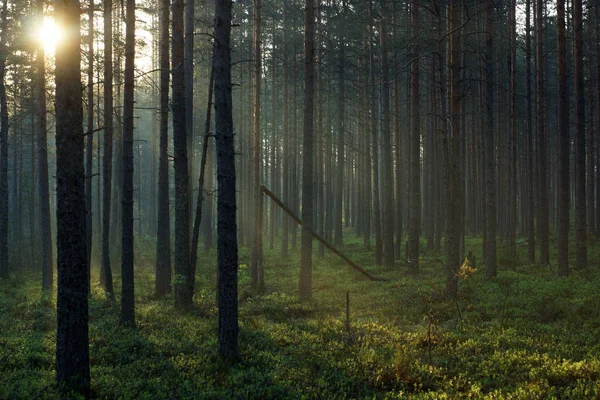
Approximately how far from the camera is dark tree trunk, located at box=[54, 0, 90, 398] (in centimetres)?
675

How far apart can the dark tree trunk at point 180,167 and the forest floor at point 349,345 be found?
0.77 metres

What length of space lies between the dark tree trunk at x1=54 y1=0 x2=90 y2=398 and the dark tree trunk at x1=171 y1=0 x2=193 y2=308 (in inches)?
260

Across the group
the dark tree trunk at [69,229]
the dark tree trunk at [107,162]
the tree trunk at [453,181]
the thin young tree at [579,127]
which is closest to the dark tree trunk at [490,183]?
the thin young tree at [579,127]

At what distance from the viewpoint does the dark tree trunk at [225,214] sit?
8.55m

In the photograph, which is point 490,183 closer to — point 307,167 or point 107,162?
point 307,167

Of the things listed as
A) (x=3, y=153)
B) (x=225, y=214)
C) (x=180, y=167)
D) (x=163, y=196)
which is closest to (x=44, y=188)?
(x=3, y=153)

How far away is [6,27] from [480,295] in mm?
23394

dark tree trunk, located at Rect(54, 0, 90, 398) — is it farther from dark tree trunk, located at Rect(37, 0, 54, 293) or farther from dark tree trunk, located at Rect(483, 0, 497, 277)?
dark tree trunk, located at Rect(483, 0, 497, 277)

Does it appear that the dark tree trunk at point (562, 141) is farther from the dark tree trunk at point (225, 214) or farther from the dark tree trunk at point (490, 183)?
the dark tree trunk at point (225, 214)

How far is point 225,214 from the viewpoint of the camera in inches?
337

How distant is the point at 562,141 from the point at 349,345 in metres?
12.3

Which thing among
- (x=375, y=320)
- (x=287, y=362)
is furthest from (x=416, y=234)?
(x=287, y=362)

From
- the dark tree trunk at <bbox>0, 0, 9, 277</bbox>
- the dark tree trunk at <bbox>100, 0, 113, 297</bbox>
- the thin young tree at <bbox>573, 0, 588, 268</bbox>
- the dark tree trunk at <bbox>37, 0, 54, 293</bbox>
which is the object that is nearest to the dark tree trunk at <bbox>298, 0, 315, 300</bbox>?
the dark tree trunk at <bbox>100, 0, 113, 297</bbox>

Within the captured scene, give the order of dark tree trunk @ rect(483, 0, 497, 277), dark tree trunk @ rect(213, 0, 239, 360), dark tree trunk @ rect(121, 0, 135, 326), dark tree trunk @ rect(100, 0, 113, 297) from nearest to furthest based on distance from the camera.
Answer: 1. dark tree trunk @ rect(213, 0, 239, 360)
2. dark tree trunk @ rect(121, 0, 135, 326)
3. dark tree trunk @ rect(100, 0, 113, 297)
4. dark tree trunk @ rect(483, 0, 497, 277)
